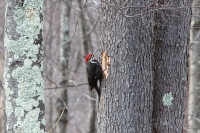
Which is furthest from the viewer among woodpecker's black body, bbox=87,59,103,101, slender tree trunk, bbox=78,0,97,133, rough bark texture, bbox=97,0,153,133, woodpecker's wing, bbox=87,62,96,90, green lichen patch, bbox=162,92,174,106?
slender tree trunk, bbox=78,0,97,133

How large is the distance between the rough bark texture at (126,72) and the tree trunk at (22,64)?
57.5 inches

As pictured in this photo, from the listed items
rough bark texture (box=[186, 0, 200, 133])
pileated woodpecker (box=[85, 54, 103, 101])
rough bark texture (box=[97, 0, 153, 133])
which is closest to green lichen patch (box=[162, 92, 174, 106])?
rough bark texture (box=[97, 0, 153, 133])

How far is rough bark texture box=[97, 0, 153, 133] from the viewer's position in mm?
4582

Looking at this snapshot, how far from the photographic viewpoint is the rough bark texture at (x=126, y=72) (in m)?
4.58

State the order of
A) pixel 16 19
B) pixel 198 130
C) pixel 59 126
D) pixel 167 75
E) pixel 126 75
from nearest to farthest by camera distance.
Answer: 1. pixel 16 19
2. pixel 126 75
3. pixel 167 75
4. pixel 198 130
5. pixel 59 126

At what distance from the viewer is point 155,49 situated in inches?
194

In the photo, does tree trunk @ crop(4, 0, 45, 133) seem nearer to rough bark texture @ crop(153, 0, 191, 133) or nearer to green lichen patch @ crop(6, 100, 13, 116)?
green lichen patch @ crop(6, 100, 13, 116)

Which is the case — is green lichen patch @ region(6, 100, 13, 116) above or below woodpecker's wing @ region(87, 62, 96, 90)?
below

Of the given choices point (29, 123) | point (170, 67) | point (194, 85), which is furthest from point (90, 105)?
point (29, 123)

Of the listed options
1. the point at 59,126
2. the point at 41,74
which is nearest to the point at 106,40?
the point at 41,74

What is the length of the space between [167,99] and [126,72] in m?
0.72

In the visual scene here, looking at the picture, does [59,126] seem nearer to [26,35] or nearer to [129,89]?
[129,89]

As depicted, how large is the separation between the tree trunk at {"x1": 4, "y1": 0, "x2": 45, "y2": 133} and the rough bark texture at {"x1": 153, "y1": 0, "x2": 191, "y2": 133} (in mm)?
1980

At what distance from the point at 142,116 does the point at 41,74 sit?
1778mm
